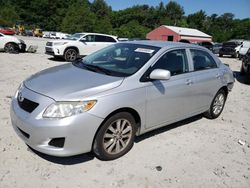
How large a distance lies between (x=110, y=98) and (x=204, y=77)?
7.80 ft

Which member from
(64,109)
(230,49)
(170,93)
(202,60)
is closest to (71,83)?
(64,109)

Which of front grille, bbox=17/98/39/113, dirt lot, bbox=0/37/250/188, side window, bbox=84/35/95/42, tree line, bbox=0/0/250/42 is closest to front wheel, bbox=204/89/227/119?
dirt lot, bbox=0/37/250/188

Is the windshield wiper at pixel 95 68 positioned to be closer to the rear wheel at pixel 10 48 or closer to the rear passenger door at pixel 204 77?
the rear passenger door at pixel 204 77

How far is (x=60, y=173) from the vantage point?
11.1 ft

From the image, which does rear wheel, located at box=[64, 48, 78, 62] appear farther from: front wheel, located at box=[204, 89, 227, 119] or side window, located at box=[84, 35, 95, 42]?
front wheel, located at box=[204, 89, 227, 119]

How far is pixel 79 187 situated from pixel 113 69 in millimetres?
1828

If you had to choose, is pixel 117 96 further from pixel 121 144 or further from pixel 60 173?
pixel 60 173

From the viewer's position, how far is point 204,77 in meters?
5.05

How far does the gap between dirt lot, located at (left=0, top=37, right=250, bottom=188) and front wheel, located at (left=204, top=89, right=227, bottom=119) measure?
0.57m

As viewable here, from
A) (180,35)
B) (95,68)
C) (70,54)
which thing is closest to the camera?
(95,68)

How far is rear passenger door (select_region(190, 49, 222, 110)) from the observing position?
4906 mm

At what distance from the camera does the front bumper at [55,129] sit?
10.4 ft

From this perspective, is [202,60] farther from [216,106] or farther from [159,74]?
[159,74]

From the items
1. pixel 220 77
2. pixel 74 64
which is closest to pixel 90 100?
pixel 74 64
